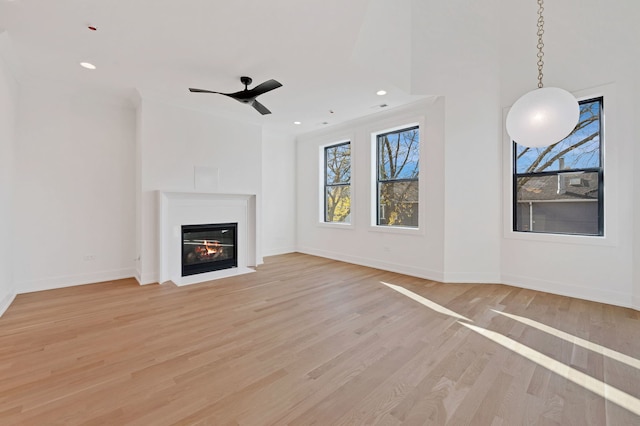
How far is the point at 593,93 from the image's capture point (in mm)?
3482

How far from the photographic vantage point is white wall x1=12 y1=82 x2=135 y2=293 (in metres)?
3.86

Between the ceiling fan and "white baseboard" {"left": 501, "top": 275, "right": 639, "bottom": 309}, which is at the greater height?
the ceiling fan

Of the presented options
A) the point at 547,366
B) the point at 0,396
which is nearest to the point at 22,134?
the point at 0,396

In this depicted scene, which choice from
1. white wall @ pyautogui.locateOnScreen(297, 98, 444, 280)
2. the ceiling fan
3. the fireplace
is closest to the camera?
the ceiling fan

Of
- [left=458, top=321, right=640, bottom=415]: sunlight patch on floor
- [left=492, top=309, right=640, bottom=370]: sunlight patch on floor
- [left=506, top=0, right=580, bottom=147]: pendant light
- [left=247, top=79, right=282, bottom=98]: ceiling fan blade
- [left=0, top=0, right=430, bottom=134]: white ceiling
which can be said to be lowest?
[left=458, top=321, right=640, bottom=415]: sunlight patch on floor

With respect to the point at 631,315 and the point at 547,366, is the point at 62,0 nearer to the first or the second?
the point at 547,366

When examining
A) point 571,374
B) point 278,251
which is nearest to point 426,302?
point 571,374

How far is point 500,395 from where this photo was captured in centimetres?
180

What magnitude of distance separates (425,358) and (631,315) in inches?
106

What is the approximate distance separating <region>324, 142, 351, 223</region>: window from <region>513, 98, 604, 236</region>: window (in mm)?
3113

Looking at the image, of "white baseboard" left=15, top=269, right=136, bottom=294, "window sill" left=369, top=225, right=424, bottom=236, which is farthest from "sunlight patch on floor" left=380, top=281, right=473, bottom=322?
"white baseboard" left=15, top=269, right=136, bottom=294

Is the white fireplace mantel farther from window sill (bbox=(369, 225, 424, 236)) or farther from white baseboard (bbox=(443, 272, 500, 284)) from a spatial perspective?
white baseboard (bbox=(443, 272, 500, 284))

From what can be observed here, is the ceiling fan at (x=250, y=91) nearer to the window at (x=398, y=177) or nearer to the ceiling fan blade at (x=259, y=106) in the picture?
the ceiling fan blade at (x=259, y=106)

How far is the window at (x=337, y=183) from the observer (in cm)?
626
